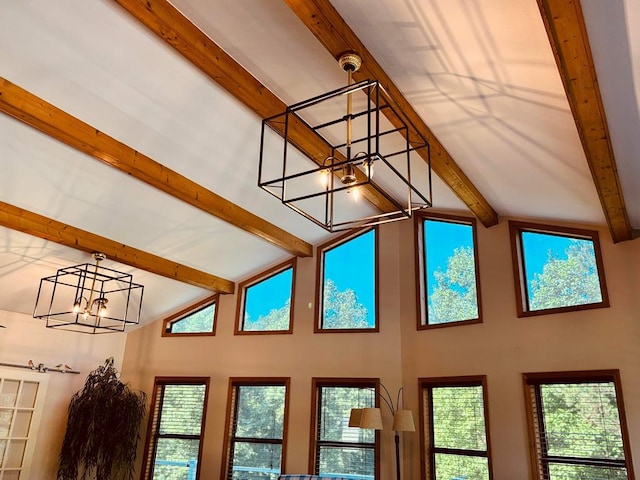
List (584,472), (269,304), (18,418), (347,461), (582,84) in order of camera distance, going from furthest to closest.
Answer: (269,304) → (18,418) → (347,461) → (584,472) → (582,84)

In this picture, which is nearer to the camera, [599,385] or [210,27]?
[210,27]

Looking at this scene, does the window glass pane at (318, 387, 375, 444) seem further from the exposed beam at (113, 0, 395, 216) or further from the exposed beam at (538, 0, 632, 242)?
the exposed beam at (538, 0, 632, 242)

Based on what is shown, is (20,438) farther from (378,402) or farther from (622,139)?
(622,139)

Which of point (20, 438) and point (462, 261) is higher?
point (462, 261)

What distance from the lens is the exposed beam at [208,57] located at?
128 inches

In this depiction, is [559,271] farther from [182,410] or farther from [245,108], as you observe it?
[182,410]

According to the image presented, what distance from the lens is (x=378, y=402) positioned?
621 centimetres

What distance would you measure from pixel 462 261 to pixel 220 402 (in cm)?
362

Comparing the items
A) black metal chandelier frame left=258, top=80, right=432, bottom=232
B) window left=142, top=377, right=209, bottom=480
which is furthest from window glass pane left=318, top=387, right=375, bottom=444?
black metal chandelier frame left=258, top=80, right=432, bottom=232

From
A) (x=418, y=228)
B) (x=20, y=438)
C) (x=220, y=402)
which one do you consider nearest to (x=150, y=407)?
(x=220, y=402)

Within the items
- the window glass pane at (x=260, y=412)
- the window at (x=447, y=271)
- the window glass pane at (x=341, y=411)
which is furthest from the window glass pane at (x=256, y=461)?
the window at (x=447, y=271)

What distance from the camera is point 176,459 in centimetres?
696

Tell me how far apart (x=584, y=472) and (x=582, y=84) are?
384 cm

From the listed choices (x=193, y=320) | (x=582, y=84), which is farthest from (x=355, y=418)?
(x=582, y=84)
